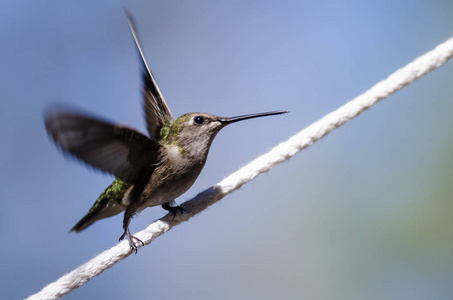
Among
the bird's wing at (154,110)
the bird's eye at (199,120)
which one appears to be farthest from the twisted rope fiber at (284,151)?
the bird's wing at (154,110)

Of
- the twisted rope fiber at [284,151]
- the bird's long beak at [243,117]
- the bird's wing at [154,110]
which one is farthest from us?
the bird's wing at [154,110]

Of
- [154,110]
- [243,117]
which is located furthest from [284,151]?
[154,110]

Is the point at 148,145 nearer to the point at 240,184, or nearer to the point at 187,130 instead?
the point at 187,130

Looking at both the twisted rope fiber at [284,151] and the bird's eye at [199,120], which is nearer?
the twisted rope fiber at [284,151]

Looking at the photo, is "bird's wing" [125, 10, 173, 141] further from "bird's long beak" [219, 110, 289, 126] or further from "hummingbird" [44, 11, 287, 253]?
"bird's long beak" [219, 110, 289, 126]

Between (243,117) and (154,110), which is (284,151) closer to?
(243,117)

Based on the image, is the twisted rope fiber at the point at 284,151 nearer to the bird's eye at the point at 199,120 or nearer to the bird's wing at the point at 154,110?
the bird's eye at the point at 199,120

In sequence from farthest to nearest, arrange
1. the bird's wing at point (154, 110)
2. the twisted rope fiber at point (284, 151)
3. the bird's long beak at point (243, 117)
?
the bird's wing at point (154, 110) < the bird's long beak at point (243, 117) < the twisted rope fiber at point (284, 151)
